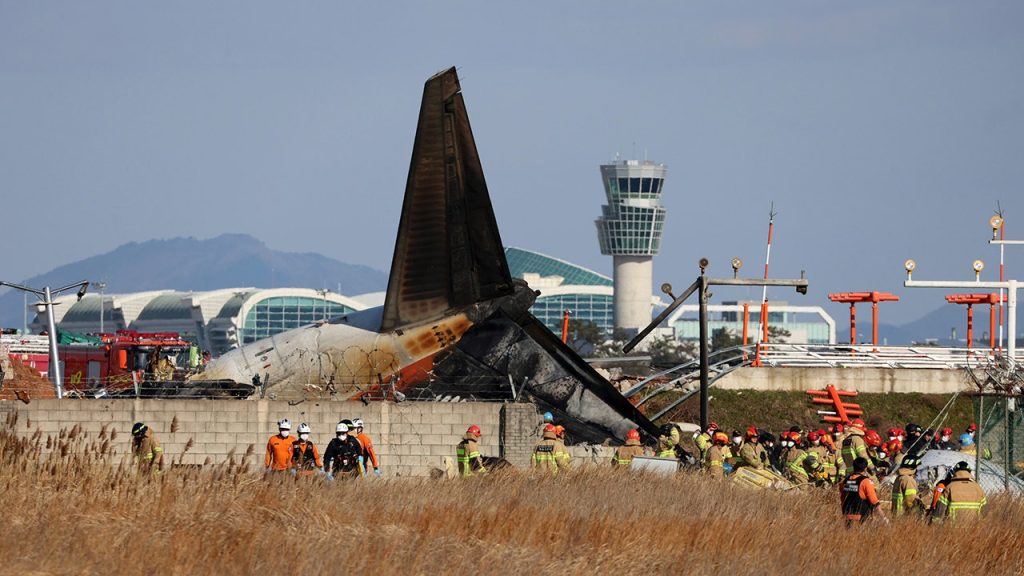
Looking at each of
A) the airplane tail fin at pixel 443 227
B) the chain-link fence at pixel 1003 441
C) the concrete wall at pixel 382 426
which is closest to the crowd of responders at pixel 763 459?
the chain-link fence at pixel 1003 441

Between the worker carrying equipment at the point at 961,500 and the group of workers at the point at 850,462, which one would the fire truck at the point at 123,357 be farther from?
the worker carrying equipment at the point at 961,500

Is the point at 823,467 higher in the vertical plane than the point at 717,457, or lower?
lower

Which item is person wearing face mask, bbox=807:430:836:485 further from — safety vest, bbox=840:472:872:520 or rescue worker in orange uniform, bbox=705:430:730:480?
safety vest, bbox=840:472:872:520

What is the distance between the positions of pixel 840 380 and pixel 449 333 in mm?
17547

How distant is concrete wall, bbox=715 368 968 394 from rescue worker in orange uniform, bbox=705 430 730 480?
62.6ft

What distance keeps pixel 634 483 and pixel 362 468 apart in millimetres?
4577

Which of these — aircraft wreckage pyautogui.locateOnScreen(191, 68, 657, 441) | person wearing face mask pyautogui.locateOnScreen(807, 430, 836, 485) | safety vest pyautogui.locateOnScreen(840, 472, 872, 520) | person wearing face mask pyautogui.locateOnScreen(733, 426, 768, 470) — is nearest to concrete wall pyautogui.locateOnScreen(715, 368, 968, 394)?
aircraft wreckage pyautogui.locateOnScreen(191, 68, 657, 441)

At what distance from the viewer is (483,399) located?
1428 inches

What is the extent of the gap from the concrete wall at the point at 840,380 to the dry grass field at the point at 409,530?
24.6m

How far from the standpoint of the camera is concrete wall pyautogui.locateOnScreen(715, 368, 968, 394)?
49.5 meters

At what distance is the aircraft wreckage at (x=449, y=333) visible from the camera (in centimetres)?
3616

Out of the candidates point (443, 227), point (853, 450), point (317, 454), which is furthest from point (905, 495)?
point (443, 227)

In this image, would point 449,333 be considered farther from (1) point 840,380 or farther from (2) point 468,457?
(1) point 840,380

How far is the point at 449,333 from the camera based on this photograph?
36844 millimetres
